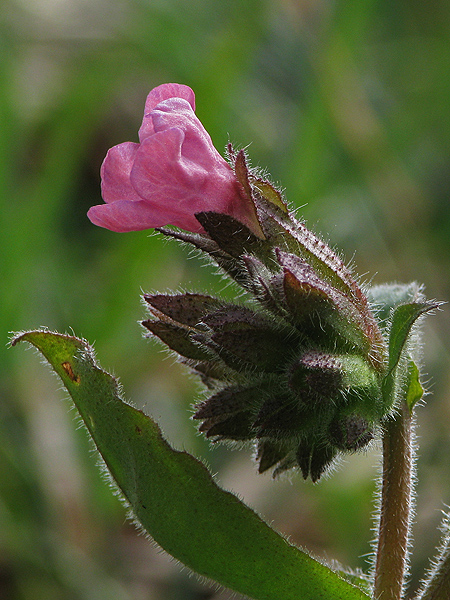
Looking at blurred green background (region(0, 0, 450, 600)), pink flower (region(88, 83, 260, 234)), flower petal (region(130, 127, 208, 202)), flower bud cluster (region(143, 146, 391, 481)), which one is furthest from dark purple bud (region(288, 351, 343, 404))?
blurred green background (region(0, 0, 450, 600))

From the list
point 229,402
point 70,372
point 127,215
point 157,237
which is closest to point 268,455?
point 229,402

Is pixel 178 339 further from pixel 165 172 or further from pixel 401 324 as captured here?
pixel 401 324

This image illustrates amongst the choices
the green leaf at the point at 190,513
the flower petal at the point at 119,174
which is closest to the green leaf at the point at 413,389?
the green leaf at the point at 190,513

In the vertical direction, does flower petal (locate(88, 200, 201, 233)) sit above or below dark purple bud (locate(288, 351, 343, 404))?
above

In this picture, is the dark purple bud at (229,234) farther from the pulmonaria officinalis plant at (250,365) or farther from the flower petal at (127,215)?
the flower petal at (127,215)

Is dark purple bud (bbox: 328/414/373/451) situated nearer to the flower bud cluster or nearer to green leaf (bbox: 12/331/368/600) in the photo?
the flower bud cluster

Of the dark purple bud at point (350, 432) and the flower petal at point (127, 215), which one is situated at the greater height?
the flower petal at point (127, 215)

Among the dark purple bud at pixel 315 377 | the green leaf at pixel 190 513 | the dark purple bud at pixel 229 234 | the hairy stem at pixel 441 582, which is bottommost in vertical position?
the green leaf at pixel 190 513

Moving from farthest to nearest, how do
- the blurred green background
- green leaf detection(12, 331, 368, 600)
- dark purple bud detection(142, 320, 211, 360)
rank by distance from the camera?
the blurred green background, dark purple bud detection(142, 320, 211, 360), green leaf detection(12, 331, 368, 600)
